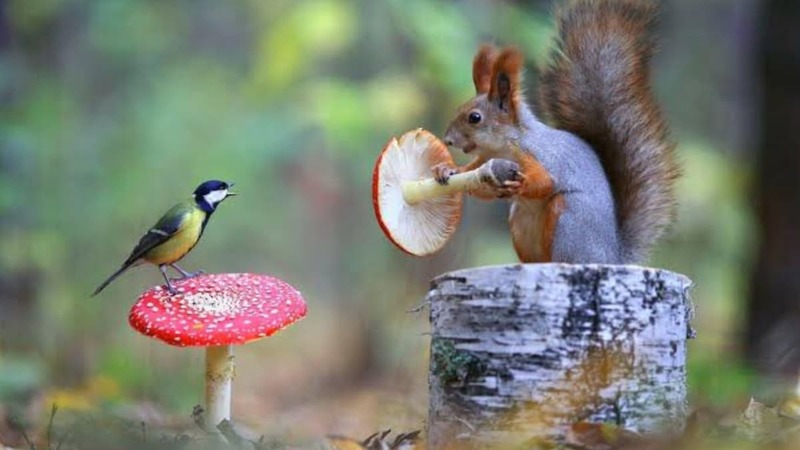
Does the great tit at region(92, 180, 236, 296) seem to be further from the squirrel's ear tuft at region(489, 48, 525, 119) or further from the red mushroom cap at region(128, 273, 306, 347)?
the squirrel's ear tuft at region(489, 48, 525, 119)

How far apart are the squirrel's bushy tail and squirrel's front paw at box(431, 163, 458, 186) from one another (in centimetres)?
53

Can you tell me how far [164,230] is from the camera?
2.57 metres

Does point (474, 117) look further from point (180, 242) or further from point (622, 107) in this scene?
point (180, 242)

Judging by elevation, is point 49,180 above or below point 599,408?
above

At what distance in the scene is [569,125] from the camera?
3.24 meters

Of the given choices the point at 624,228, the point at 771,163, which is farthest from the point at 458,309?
the point at 771,163

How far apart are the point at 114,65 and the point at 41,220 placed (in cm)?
277

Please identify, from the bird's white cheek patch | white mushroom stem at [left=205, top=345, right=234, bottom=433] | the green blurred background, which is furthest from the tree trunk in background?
the bird's white cheek patch

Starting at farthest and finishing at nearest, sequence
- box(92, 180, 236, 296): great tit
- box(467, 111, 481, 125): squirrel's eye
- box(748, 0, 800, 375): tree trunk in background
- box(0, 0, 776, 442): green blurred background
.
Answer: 1. box(0, 0, 776, 442): green blurred background
2. box(748, 0, 800, 375): tree trunk in background
3. box(467, 111, 481, 125): squirrel's eye
4. box(92, 180, 236, 296): great tit

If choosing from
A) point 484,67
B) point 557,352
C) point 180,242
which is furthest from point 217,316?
point 484,67

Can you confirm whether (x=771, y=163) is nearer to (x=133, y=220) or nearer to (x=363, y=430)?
(x=363, y=430)

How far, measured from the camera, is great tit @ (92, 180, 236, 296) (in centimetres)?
257

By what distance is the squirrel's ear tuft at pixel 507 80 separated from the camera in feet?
9.71

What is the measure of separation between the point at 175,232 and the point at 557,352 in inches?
38.6
